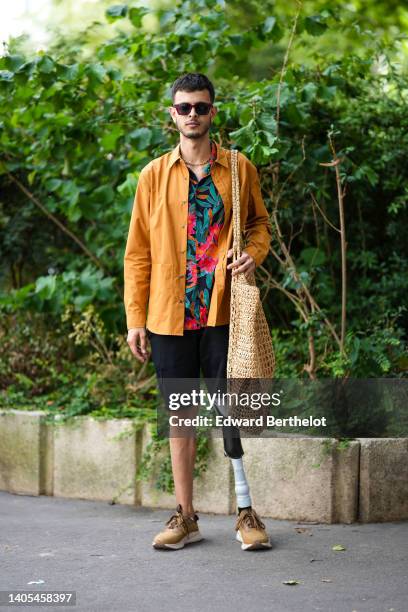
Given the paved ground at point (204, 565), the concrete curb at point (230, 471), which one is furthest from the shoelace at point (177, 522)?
the concrete curb at point (230, 471)

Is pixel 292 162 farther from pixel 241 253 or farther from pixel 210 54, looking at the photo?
pixel 241 253

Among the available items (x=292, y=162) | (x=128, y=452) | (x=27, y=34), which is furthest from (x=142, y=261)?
(x=27, y=34)

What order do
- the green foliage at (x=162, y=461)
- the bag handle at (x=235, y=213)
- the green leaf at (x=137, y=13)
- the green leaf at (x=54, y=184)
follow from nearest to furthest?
the bag handle at (x=235, y=213)
the green foliage at (x=162, y=461)
the green leaf at (x=137, y=13)
the green leaf at (x=54, y=184)

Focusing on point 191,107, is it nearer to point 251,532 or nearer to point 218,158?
point 218,158

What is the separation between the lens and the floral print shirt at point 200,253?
4.32 m

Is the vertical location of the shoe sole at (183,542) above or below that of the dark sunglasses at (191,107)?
below

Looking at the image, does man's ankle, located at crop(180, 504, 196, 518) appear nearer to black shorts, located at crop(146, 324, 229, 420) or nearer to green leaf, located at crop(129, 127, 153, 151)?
Result: black shorts, located at crop(146, 324, 229, 420)

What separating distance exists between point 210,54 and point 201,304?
2.59 m

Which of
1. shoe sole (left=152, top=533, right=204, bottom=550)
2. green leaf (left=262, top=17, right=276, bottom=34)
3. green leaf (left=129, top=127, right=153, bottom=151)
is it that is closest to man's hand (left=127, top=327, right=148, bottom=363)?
shoe sole (left=152, top=533, right=204, bottom=550)

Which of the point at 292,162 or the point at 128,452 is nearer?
the point at 128,452

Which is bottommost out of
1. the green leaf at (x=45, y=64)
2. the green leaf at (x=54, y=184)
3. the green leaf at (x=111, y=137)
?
the green leaf at (x=54, y=184)

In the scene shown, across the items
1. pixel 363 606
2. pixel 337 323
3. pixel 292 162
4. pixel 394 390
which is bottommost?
pixel 363 606

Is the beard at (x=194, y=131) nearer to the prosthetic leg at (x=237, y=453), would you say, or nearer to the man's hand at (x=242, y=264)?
the man's hand at (x=242, y=264)

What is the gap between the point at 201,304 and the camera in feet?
14.2
